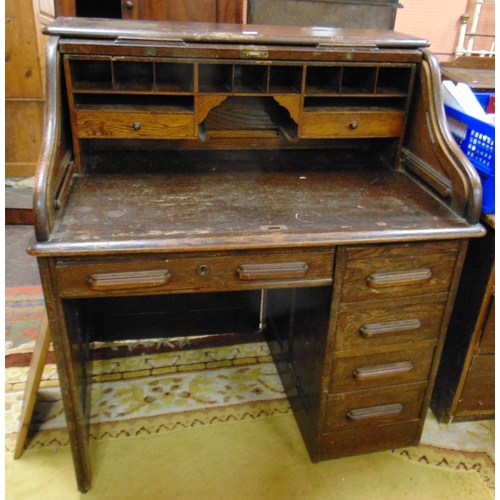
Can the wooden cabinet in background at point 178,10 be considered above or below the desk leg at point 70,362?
above

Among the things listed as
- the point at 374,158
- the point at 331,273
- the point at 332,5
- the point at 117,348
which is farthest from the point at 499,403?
the point at 332,5

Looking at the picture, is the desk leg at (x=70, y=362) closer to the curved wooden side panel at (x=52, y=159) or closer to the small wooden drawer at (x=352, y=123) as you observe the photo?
the curved wooden side panel at (x=52, y=159)

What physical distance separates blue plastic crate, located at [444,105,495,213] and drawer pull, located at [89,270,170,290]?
98cm

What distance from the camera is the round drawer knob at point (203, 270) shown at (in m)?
1.27

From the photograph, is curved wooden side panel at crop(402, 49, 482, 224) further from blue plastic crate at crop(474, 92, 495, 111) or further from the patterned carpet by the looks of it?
the patterned carpet

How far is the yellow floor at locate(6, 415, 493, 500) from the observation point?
5.21 ft

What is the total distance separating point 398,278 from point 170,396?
1.04 m

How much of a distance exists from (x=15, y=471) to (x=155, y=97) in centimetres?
131

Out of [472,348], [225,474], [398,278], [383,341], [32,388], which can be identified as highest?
[398,278]

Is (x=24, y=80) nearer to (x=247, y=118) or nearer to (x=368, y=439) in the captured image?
(x=247, y=118)

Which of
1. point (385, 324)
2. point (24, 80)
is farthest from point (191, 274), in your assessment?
point (24, 80)

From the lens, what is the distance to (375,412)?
1.63m

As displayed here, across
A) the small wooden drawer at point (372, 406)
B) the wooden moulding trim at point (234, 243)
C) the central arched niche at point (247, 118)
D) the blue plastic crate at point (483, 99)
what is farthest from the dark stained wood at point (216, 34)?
the small wooden drawer at point (372, 406)

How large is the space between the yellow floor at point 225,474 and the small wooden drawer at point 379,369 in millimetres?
326
